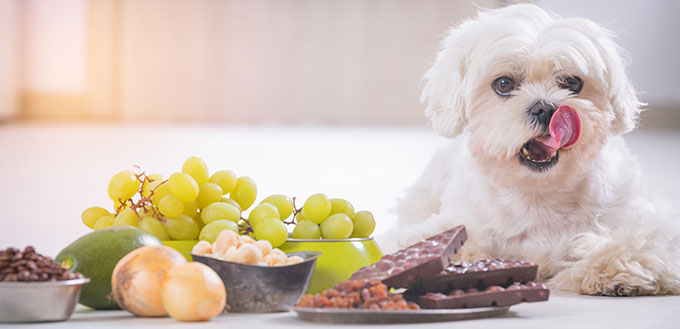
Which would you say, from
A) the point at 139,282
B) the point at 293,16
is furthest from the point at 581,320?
the point at 293,16

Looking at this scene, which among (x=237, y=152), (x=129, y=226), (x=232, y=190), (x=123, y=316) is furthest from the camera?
(x=237, y=152)

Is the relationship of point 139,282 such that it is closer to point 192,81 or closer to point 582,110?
point 582,110

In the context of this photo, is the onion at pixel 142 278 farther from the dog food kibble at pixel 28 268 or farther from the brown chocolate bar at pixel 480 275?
the brown chocolate bar at pixel 480 275

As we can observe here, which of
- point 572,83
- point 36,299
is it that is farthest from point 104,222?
point 572,83

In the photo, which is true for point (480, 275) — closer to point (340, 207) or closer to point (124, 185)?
point (340, 207)

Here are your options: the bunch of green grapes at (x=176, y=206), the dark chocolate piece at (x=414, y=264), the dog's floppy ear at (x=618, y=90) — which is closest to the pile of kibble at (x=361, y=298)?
the dark chocolate piece at (x=414, y=264)

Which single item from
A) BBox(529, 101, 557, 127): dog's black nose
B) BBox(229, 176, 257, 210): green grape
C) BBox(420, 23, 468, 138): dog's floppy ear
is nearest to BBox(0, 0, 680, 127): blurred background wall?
BBox(420, 23, 468, 138): dog's floppy ear
